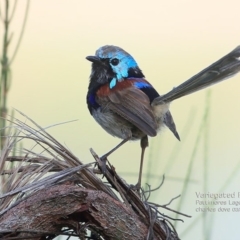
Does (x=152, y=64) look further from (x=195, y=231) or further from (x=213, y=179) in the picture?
(x=195, y=231)

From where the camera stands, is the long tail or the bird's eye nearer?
the long tail

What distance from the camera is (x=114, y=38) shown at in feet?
4.97

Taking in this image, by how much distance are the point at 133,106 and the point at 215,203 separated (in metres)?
0.38

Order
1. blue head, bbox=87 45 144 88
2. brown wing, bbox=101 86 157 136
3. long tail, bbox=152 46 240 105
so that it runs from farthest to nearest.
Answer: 1. blue head, bbox=87 45 144 88
2. brown wing, bbox=101 86 157 136
3. long tail, bbox=152 46 240 105

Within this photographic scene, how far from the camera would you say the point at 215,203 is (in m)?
1.48

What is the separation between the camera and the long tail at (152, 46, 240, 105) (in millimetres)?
1201

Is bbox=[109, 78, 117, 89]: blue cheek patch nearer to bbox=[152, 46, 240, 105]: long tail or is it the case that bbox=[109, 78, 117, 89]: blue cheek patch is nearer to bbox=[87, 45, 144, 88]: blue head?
bbox=[87, 45, 144, 88]: blue head

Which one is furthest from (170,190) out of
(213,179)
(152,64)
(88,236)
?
(88,236)

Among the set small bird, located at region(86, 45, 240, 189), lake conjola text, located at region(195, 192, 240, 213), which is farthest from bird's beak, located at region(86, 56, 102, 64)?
lake conjola text, located at region(195, 192, 240, 213)

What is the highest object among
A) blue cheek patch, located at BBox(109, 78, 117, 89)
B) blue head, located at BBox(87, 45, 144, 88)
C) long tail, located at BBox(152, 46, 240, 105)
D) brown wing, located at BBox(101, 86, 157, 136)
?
blue head, located at BBox(87, 45, 144, 88)

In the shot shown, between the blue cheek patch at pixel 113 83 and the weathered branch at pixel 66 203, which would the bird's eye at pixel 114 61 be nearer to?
the blue cheek patch at pixel 113 83

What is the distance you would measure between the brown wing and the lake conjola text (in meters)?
0.28

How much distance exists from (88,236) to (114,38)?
2.37 feet

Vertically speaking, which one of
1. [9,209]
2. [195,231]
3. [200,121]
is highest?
[200,121]
